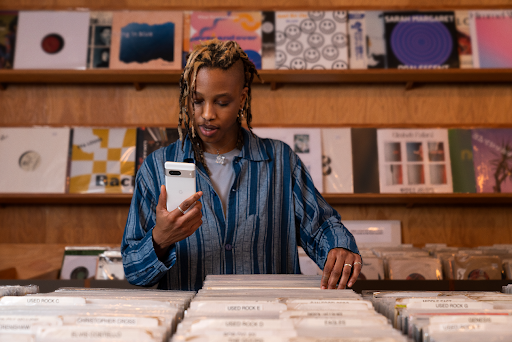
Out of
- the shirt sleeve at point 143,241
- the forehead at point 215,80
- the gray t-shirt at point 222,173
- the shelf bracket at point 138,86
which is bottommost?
the shirt sleeve at point 143,241

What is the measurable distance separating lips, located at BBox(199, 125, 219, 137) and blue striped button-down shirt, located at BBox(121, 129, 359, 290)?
129 mm

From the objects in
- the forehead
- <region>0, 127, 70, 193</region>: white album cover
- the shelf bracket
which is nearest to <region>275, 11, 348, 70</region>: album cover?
the shelf bracket

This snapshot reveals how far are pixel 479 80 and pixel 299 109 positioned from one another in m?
1.20

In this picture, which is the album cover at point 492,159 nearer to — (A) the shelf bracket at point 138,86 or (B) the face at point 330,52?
(B) the face at point 330,52

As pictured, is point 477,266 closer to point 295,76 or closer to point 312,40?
point 295,76

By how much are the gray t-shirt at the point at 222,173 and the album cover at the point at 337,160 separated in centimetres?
116

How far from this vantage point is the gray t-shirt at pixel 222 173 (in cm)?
136

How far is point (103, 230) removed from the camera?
2572 mm

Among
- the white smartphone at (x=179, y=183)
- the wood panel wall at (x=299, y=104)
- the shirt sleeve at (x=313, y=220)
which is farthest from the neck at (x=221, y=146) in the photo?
the wood panel wall at (x=299, y=104)

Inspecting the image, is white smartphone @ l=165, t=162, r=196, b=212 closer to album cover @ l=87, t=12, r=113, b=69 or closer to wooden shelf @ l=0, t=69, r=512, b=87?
wooden shelf @ l=0, t=69, r=512, b=87

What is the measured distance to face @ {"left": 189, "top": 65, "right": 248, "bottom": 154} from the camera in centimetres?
124

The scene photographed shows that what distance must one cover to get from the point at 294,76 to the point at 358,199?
33.9 inches

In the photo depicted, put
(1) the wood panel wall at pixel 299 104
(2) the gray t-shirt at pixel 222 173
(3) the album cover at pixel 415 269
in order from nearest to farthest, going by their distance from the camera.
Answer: (2) the gray t-shirt at pixel 222 173 → (3) the album cover at pixel 415 269 → (1) the wood panel wall at pixel 299 104

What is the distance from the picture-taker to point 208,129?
49.9 inches
